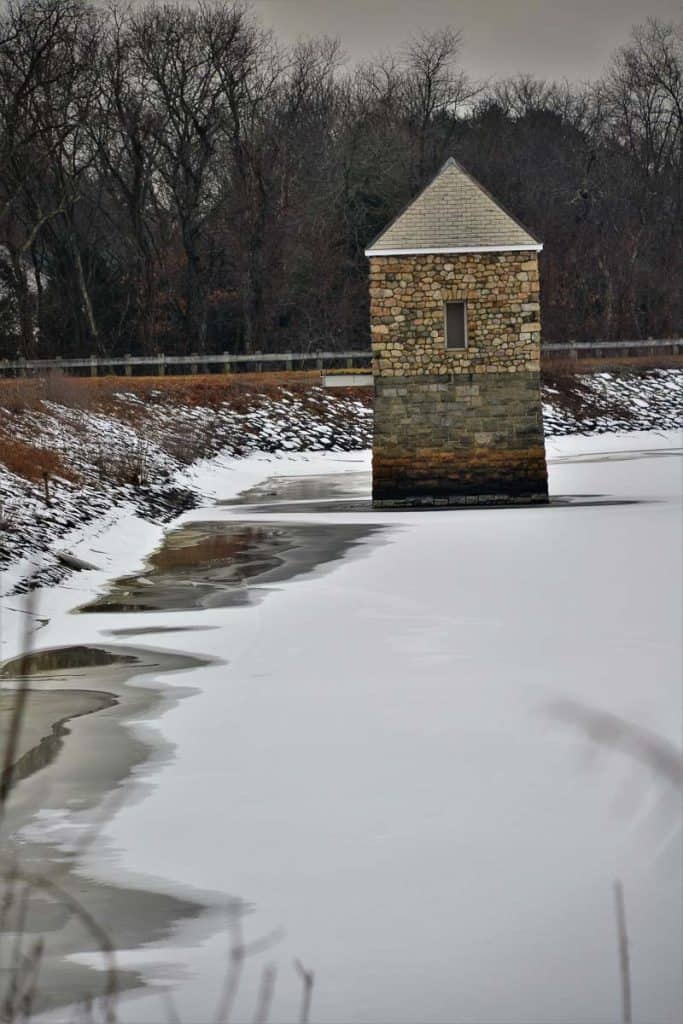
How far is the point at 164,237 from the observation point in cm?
5234

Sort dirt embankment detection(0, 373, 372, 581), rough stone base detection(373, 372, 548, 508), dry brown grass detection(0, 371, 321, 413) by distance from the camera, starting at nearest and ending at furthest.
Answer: dirt embankment detection(0, 373, 372, 581), rough stone base detection(373, 372, 548, 508), dry brown grass detection(0, 371, 321, 413)

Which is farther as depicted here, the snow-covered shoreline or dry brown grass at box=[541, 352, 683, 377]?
dry brown grass at box=[541, 352, 683, 377]

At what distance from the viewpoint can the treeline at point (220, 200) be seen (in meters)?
48.0

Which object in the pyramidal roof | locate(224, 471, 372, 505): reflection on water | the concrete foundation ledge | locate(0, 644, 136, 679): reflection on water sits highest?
the pyramidal roof

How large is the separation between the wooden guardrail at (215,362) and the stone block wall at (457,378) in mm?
16356

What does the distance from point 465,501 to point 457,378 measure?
223cm

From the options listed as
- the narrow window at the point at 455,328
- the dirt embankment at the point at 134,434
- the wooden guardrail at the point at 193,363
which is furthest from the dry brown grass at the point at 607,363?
the narrow window at the point at 455,328

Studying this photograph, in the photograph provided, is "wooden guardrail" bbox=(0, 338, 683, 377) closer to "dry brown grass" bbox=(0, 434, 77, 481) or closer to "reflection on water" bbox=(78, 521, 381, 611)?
"dry brown grass" bbox=(0, 434, 77, 481)

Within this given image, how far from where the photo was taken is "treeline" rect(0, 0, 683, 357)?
1889 inches

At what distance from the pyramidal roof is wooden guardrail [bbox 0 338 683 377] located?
651 inches

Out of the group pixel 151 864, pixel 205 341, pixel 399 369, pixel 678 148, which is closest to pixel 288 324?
pixel 205 341

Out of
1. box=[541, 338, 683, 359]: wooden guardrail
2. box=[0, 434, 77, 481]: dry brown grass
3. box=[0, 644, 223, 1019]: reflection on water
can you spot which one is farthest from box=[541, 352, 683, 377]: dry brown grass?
box=[0, 644, 223, 1019]: reflection on water

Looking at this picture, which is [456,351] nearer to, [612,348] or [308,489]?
[308,489]

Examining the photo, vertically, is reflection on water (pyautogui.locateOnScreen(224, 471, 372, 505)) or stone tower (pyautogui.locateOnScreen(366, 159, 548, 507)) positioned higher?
stone tower (pyautogui.locateOnScreen(366, 159, 548, 507))
